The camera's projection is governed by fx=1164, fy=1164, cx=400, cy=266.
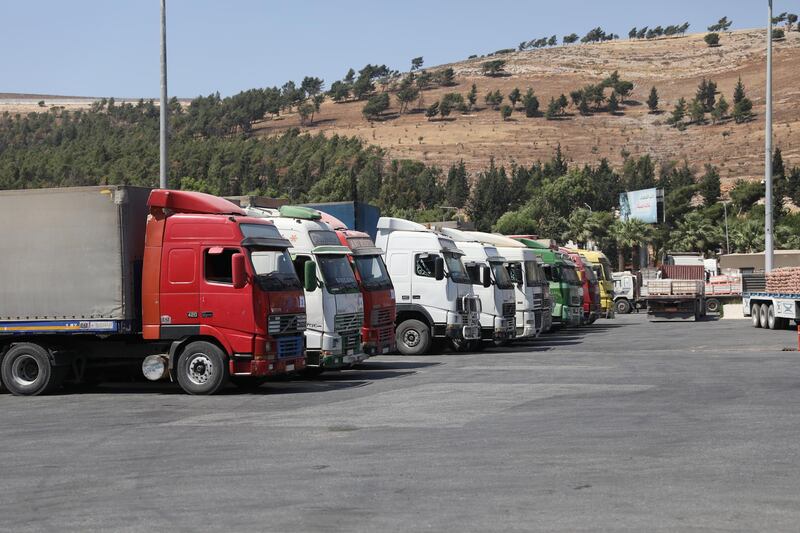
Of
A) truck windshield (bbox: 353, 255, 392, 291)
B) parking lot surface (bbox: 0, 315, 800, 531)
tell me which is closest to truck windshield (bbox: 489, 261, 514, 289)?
truck windshield (bbox: 353, 255, 392, 291)

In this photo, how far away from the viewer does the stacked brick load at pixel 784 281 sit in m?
39.1

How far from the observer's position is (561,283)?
131 feet

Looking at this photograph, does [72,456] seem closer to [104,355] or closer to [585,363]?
[104,355]

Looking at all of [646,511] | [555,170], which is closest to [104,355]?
[646,511]

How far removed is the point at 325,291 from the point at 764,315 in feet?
84.8

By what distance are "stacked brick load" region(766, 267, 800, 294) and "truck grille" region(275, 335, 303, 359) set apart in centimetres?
2467

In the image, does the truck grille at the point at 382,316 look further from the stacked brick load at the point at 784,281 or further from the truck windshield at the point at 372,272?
the stacked brick load at the point at 784,281

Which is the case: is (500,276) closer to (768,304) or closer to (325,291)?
(325,291)

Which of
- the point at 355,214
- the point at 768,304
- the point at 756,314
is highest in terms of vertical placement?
the point at 355,214

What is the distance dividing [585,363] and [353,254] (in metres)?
5.76

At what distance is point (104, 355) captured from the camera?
19.0 m

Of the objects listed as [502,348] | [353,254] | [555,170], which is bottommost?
[502,348]

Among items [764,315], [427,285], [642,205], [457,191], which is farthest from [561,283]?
[457,191]

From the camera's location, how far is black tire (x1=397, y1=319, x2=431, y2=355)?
2761cm
